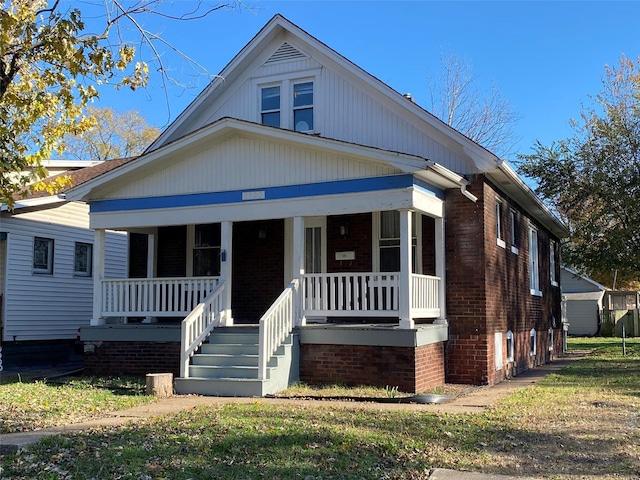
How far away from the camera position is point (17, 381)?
510 inches

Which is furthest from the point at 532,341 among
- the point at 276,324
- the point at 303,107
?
the point at 276,324

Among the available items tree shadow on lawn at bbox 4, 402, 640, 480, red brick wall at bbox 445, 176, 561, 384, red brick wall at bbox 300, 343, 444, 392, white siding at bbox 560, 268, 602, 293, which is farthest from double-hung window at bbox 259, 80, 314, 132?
white siding at bbox 560, 268, 602, 293

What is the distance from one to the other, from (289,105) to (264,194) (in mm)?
3187

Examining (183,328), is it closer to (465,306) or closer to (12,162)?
(12,162)

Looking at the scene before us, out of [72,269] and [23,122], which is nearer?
[23,122]

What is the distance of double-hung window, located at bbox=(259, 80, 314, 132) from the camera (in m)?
15.0

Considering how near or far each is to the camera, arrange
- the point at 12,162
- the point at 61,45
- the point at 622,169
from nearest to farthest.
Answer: the point at 61,45 → the point at 12,162 → the point at 622,169

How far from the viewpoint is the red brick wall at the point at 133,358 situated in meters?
13.0

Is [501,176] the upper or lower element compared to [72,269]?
upper

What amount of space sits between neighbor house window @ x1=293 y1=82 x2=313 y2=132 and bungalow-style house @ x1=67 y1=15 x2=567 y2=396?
0.05 m

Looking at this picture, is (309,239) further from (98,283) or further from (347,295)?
(98,283)

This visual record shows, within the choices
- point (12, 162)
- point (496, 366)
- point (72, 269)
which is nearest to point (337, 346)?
point (496, 366)

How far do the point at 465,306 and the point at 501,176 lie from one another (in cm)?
274

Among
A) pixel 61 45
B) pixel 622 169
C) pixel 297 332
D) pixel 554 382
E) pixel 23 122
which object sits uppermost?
pixel 622 169
